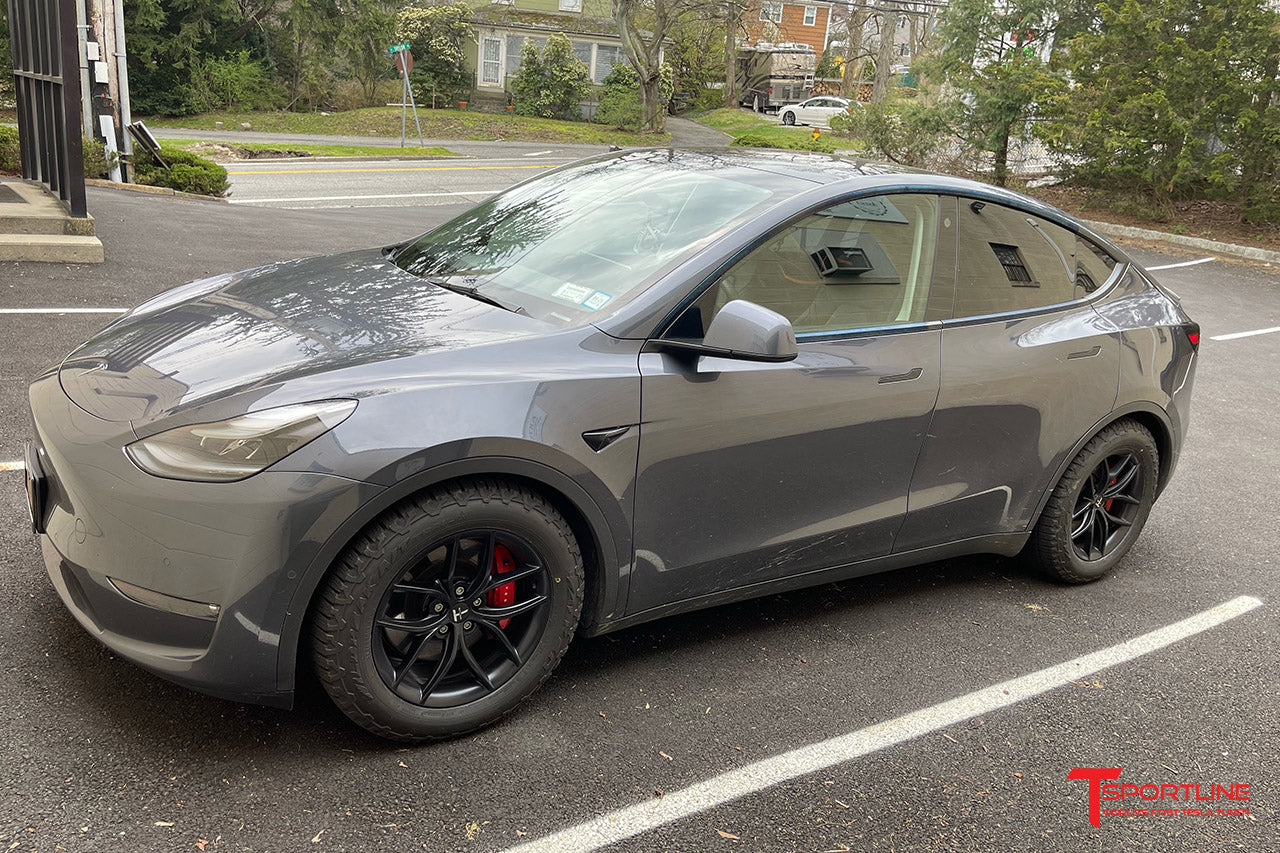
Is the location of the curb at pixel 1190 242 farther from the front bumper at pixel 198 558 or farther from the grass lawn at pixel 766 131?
the front bumper at pixel 198 558

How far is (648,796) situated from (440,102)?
134 ft

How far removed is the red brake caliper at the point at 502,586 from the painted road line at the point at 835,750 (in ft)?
2.10

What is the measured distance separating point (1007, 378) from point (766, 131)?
124 feet

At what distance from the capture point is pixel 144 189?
14.0m

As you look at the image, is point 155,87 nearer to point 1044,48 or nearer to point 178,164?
point 178,164

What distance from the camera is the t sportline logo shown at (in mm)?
3119

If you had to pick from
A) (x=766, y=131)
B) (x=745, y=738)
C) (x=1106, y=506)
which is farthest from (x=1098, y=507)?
(x=766, y=131)

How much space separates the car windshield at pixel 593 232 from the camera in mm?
3393

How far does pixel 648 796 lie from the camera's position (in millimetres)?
2930

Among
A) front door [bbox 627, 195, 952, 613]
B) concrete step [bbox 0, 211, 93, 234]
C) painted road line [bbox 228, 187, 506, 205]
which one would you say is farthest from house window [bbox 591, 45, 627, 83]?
front door [bbox 627, 195, 952, 613]

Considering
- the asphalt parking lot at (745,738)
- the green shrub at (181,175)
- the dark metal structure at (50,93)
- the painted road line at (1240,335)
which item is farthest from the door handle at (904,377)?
the green shrub at (181,175)

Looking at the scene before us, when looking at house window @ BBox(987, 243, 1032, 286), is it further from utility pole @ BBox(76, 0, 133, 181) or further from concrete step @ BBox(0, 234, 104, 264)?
utility pole @ BBox(76, 0, 133, 181)

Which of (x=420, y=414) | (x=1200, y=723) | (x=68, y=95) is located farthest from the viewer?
(x=68, y=95)

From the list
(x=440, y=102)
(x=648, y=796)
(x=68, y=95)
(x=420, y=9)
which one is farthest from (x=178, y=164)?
(x=420, y=9)
